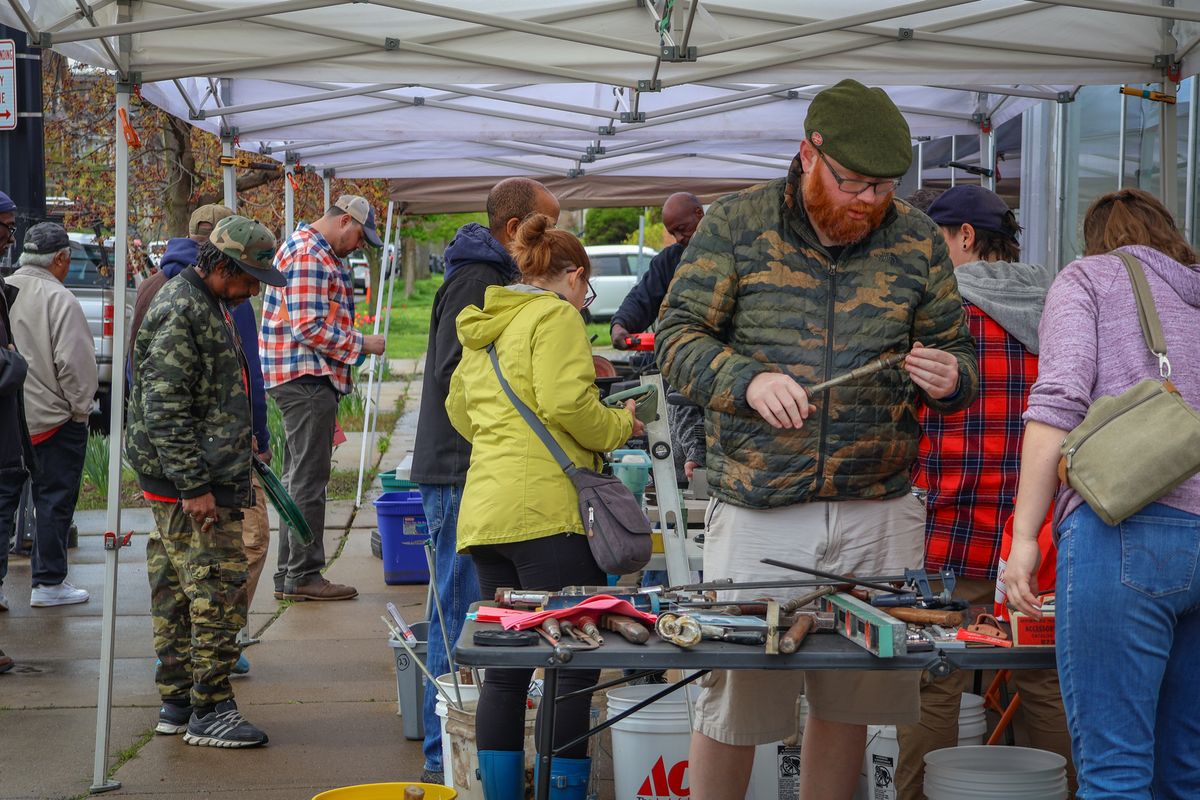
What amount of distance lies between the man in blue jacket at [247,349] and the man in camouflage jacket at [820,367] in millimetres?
2835

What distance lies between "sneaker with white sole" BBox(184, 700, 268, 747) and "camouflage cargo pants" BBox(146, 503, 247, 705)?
57 millimetres

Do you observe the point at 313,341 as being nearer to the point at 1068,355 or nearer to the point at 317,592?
the point at 317,592

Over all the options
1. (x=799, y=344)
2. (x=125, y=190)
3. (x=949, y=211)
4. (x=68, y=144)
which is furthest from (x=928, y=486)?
(x=68, y=144)

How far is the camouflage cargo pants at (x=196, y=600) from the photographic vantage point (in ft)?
16.1

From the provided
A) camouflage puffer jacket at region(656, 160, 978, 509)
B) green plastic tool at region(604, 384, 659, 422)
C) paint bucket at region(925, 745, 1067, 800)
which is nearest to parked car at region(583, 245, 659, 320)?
green plastic tool at region(604, 384, 659, 422)

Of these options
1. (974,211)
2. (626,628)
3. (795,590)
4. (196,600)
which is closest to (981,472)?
(974,211)

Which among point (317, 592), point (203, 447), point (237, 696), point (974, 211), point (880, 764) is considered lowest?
point (237, 696)

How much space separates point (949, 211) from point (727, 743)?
Answer: 6.09ft

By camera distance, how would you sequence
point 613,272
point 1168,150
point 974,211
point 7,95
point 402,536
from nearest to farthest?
1. point 974,211
2. point 1168,150
3. point 7,95
4. point 402,536
5. point 613,272

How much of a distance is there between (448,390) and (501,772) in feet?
4.26

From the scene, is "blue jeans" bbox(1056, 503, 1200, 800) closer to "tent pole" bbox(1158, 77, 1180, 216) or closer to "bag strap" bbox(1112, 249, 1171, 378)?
"bag strap" bbox(1112, 249, 1171, 378)

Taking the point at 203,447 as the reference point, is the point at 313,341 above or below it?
above

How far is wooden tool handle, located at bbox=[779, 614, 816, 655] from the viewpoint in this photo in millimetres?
2635

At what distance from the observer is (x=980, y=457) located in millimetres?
3936
